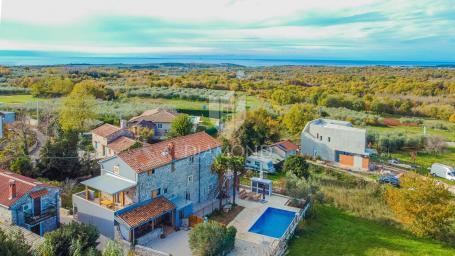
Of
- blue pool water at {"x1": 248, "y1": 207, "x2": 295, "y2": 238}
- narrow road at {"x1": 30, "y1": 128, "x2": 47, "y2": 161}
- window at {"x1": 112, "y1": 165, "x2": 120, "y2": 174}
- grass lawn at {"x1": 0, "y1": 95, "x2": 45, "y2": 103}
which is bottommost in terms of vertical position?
blue pool water at {"x1": 248, "y1": 207, "x2": 295, "y2": 238}

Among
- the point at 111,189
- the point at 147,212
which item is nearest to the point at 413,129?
the point at 147,212

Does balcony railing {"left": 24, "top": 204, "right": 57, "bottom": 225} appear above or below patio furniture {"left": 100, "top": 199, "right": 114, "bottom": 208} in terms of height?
below

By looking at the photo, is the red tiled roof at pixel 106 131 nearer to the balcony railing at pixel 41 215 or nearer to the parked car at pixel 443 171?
the balcony railing at pixel 41 215

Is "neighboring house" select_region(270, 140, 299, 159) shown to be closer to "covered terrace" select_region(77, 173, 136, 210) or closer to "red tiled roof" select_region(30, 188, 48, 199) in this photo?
"covered terrace" select_region(77, 173, 136, 210)

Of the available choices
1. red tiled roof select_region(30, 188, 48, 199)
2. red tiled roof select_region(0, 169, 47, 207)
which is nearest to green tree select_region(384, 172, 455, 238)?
red tiled roof select_region(30, 188, 48, 199)

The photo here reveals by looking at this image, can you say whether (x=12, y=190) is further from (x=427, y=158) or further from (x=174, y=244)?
(x=427, y=158)

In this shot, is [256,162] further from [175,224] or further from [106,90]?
[106,90]

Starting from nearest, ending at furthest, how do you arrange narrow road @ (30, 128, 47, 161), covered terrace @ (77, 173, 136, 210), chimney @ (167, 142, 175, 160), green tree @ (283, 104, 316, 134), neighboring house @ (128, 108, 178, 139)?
covered terrace @ (77, 173, 136, 210) < chimney @ (167, 142, 175, 160) < narrow road @ (30, 128, 47, 161) < neighboring house @ (128, 108, 178, 139) < green tree @ (283, 104, 316, 134)
